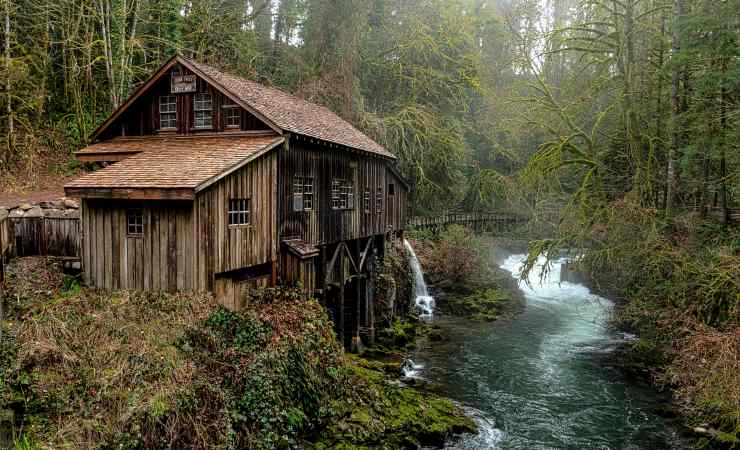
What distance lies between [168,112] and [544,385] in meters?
13.3

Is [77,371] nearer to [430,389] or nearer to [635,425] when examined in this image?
[430,389]

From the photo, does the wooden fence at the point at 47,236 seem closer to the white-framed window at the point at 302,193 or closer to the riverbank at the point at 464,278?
the white-framed window at the point at 302,193

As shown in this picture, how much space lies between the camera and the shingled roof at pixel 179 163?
10398 millimetres

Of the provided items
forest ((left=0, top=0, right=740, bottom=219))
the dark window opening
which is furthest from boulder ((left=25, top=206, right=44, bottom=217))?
the dark window opening

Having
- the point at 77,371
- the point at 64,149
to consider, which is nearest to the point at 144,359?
the point at 77,371

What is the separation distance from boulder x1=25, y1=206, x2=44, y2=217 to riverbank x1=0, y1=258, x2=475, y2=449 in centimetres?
129

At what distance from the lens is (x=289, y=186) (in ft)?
43.9

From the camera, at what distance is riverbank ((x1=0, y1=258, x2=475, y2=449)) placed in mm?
7766

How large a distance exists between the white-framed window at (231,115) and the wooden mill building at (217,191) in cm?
3

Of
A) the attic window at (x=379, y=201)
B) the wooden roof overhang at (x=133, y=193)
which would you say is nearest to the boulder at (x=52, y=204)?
the wooden roof overhang at (x=133, y=193)

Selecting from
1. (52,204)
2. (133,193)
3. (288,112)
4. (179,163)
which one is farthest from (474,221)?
(133,193)

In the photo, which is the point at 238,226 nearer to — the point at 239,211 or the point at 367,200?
the point at 239,211

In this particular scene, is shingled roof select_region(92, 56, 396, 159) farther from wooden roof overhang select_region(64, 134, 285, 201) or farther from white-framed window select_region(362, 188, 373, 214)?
white-framed window select_region(362, 188, 373, 214)

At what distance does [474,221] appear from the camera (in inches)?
1487
